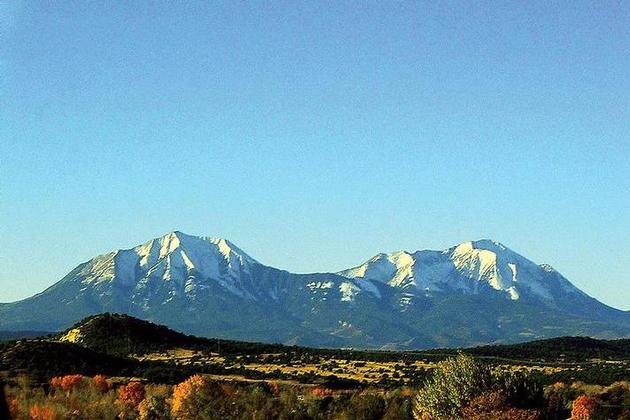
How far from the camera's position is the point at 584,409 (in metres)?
60.7

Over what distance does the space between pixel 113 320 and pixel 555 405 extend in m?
142

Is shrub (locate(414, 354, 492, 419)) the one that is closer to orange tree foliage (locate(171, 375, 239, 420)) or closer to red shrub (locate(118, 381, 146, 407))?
orange tree foliage (locate(171, 375, 239, 420))

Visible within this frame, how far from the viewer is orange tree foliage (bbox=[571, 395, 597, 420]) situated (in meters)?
56.6

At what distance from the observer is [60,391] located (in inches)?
2874

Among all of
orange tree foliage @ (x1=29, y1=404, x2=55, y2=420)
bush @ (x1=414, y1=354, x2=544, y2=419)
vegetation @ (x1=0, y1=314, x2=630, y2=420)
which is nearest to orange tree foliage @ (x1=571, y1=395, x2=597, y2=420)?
vegetation @ (x1=0, y1=314, x2=630, y2=420)

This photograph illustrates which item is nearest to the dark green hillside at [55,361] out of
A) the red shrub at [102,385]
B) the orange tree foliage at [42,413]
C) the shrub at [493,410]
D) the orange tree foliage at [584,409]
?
the red shrub at [102,385]

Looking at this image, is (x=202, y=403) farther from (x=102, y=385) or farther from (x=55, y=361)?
(x=55, y=361)

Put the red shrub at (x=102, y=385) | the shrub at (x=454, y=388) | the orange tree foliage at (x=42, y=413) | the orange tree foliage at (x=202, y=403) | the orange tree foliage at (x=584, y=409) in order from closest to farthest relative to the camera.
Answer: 1. the orange tree foliage at (x=42, y=413)
2. the shrub at (x=454, y=388)
3. the orange tree foliage at (x=584, y=409)
4. the orange tree foliage at (x=202, y=403)
5. the red shrub at (x=102, y=385)

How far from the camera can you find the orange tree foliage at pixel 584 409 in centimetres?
5659

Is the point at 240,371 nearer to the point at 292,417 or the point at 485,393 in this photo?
the point at 292,417

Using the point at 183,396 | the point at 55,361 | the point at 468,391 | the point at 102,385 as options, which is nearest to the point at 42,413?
the point at 183,396

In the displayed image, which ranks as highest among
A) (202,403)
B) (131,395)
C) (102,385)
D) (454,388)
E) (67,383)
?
(454,388)

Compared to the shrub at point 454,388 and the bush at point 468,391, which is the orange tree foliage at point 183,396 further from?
the shrub at point 454,388

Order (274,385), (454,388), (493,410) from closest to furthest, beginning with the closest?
(493,410) → (454,388) → (274,385)
